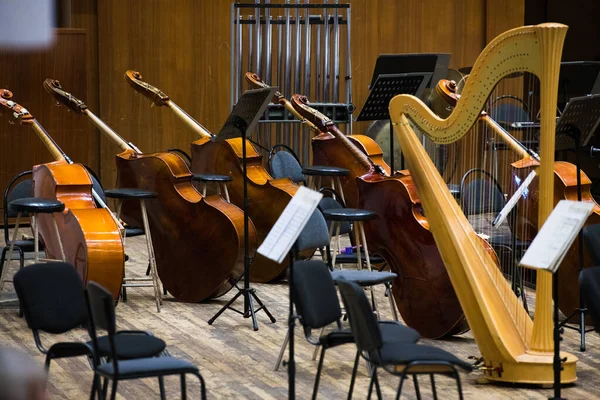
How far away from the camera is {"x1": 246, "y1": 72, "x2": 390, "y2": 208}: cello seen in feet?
24.3

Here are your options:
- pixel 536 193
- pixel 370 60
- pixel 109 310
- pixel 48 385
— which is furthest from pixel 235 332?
pixel 370 60

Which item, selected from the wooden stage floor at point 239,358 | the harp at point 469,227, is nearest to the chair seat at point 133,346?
the wooden stage floor at point 239,358

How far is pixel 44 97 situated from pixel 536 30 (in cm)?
591

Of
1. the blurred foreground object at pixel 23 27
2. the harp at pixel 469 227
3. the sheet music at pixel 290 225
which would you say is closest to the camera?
the sheet music at pixel 290 225

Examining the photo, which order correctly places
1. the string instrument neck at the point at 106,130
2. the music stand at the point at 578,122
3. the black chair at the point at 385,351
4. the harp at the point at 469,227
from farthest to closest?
the string instrument neck at the point at 106,130
the music stand at the point at 578,122
the harp at the point at 469,227
the black chair at the point at 385,351

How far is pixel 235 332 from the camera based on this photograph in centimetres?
586

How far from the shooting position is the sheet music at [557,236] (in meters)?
3.62

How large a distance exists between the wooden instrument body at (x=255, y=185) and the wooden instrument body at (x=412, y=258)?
1.07 meters

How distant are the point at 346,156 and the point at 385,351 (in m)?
3.76

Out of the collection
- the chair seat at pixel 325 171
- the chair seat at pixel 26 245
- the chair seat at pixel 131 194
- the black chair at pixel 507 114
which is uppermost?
the black chair at pixel 507 114

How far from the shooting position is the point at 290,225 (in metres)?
3.79

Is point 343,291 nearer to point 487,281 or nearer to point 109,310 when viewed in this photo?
point 109,310

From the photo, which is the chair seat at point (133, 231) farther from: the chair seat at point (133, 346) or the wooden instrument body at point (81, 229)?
the chair seat at point (133, 346)

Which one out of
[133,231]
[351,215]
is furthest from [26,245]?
[351,215]
